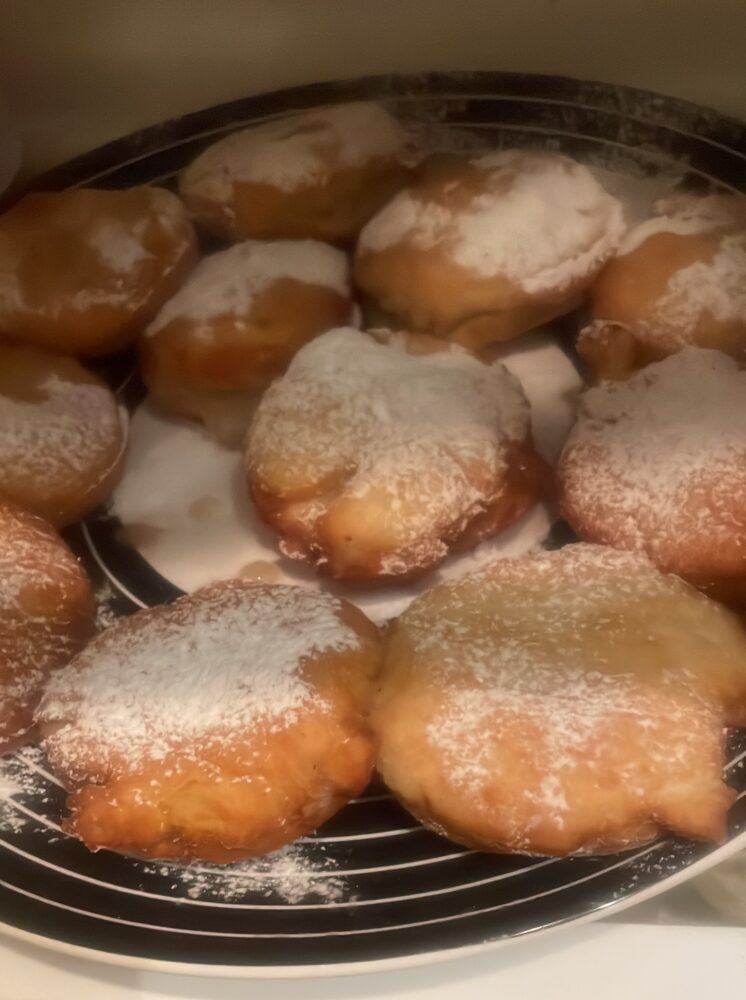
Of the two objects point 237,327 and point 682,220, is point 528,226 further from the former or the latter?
point 237,327

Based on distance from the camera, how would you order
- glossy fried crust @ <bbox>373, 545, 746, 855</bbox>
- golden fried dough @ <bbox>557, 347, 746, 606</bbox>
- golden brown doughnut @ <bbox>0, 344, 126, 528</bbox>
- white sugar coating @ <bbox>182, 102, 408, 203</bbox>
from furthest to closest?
white sugar coating @ <bbox>182, 102, 408, 203</bbox>, golden brown doughnut @ <bbox>0, 344, 126, 528</bbox>, golden fried dough @ <bbox>557, 347, 746, 606</bbox>, glossy fried crust @ <bbox>373, 545, 746, 855</bbox>

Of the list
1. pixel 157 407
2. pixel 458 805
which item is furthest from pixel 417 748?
pixel 157 407

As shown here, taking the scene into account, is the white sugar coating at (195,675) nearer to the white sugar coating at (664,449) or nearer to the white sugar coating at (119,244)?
the white sugar coating at (664,449)

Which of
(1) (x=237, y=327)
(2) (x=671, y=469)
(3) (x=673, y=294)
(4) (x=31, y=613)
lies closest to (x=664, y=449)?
(2) (x=671, y=469)

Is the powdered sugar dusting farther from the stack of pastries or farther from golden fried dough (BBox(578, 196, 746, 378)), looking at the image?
golden fried dough (BBox(578, 196, 746, 378))

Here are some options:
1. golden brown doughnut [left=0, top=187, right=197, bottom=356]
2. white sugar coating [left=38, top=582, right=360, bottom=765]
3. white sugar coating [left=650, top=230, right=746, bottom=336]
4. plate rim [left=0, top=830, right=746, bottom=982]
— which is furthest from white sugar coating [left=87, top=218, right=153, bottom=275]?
plate rim [left=0, top=830, right=746, bottom=982]

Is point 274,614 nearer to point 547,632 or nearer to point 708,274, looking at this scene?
point 547,632
